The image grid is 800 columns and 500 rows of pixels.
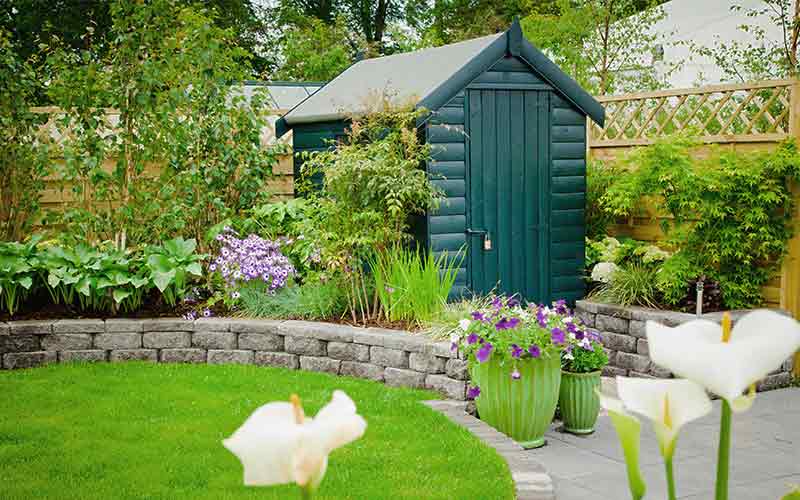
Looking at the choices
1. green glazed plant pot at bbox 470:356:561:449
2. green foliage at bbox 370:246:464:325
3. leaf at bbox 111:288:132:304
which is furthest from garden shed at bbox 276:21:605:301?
leaf at bbox 111:288:132:304

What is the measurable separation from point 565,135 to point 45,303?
466 cm

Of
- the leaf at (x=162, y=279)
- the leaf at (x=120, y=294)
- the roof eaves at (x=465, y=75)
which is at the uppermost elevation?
the roof eaves at (x=465, y=75)

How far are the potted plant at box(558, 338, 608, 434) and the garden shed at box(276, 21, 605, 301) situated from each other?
6.17ft

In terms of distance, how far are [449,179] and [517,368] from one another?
2.42 m

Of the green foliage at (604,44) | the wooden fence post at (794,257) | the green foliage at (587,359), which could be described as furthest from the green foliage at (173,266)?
the green foliage at (604,44)

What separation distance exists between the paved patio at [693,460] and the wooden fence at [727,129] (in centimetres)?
122

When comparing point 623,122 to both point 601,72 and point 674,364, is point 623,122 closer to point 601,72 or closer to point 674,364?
point 601,72

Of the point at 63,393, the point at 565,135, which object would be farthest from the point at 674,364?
the point at 565,135

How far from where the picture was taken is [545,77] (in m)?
7.93

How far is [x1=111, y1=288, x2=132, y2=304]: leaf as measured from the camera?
7197 mm

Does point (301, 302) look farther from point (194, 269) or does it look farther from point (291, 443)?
point (291, 443)

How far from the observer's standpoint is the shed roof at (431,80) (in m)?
7.48

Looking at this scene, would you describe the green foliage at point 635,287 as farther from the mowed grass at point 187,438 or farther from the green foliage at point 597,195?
the mowed grass at point 187,438

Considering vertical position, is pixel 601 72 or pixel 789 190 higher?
pixel 601 72
